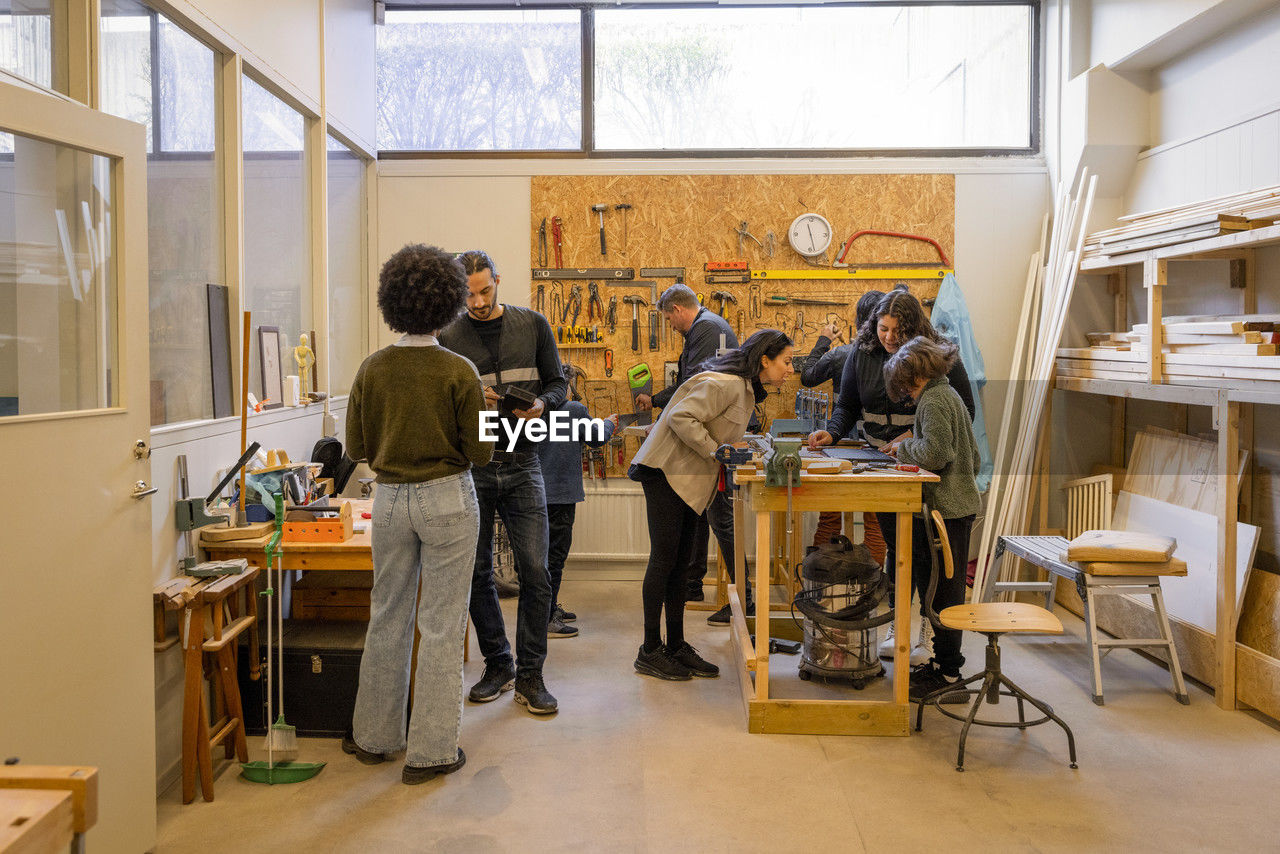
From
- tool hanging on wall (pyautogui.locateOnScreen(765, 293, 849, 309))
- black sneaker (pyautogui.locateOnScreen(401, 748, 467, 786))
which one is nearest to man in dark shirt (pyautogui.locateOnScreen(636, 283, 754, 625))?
tool hanging on wall (pyautogui.locateOnScreen(765, 293, 849, 309))

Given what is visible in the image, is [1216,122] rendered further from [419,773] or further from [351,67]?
[419,773]

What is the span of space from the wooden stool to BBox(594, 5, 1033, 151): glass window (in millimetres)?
3795

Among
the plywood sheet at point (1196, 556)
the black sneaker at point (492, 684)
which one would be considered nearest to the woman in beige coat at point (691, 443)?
the black sneaker at point (492, 684)

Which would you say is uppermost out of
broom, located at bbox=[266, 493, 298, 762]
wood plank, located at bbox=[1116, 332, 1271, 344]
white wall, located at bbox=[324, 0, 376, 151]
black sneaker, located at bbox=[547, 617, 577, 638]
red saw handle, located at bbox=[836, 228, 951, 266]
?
white wall, located at bbox=[324, 0, 376, 151]

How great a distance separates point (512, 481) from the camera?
3523 mm

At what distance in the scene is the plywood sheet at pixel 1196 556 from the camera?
385cm

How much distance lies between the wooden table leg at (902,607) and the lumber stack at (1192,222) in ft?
5.72

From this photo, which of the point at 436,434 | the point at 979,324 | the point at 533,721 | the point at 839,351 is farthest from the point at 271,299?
the point at 979,324

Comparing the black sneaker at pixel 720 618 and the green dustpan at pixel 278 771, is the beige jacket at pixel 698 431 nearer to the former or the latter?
the black sneaker at pixel 720 618

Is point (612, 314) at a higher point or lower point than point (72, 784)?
higher

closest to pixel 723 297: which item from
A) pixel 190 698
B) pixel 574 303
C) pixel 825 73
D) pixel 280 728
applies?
pixel 574 303

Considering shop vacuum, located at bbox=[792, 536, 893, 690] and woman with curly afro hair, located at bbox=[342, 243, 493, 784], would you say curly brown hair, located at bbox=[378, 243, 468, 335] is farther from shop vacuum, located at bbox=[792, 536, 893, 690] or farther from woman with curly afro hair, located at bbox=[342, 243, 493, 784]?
shop vacuum, located at bbox=[792, 536, 893, 690]

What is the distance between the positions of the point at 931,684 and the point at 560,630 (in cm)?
172

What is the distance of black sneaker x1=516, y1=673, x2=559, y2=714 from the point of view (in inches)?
139
